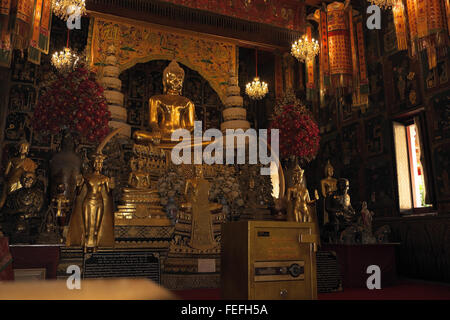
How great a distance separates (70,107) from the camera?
3.86m

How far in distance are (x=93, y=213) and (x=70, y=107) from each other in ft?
4.66

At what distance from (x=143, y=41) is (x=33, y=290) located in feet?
20.9

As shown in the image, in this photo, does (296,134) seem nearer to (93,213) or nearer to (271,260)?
(93,213)

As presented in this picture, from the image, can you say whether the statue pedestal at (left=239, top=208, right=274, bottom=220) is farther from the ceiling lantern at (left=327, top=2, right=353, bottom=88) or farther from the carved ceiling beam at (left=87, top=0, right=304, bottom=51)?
the carved ceiling beam at (left=87, top=0, right=304, bottom=51)

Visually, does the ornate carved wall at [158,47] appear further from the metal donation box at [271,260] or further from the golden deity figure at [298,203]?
the metal donation box at [271,260]

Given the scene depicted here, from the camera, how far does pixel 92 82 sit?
402cm

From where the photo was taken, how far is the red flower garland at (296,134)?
14.4ft

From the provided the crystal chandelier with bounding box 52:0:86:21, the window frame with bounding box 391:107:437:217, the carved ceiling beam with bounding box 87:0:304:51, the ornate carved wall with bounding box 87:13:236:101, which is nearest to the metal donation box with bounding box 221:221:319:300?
the window frame with bounding box 391:107:437:217

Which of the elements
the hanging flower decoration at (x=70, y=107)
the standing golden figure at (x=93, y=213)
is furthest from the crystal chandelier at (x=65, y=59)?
the standing golden figure at (x=93, y=213)

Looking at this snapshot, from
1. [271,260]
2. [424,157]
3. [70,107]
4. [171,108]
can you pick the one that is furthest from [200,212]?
[424,157]

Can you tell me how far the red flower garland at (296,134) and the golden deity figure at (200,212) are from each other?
4.04 feet

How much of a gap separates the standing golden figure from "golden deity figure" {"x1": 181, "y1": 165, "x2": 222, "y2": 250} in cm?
77

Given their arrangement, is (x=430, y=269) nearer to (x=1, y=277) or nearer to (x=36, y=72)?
(x=1, y=277)

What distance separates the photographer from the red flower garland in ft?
14.4
